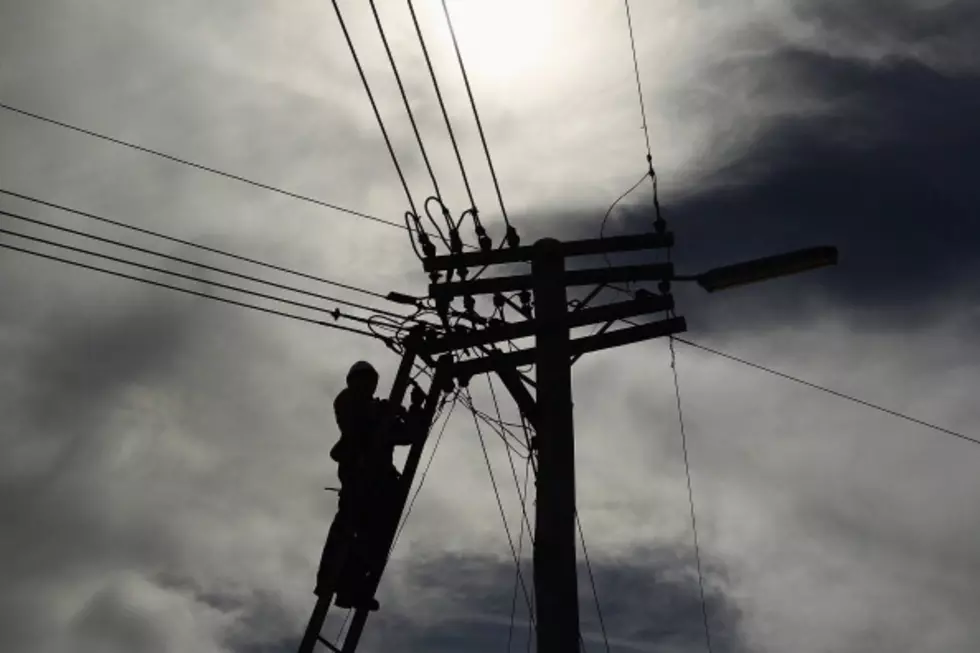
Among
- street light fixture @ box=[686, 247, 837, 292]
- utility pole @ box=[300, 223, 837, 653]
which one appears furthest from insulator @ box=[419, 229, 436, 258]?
street light fixture @ box=[686, 247, 837, 292]

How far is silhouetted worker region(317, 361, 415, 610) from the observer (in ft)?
37.7

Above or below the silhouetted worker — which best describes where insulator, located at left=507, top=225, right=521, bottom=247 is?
above

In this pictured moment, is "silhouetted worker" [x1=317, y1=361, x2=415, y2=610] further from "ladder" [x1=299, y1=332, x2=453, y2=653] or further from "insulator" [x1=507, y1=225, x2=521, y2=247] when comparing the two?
"insulator" [x1=507, y1=225, x2=521, y2=247]

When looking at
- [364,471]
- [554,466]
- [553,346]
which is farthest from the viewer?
[364,471]

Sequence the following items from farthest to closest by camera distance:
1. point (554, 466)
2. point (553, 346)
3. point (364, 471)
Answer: point (364, 471) < point (553, 346) < point (554, 466)

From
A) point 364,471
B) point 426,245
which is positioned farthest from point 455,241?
point 364,471

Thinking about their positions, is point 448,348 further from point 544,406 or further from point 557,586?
point 557,586

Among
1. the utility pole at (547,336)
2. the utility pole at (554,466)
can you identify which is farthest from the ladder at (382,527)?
the utility pole at (554,466)

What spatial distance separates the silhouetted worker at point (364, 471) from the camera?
452 inches

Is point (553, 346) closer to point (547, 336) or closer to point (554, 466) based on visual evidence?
point (547, 336)

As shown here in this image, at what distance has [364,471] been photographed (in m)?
11.6

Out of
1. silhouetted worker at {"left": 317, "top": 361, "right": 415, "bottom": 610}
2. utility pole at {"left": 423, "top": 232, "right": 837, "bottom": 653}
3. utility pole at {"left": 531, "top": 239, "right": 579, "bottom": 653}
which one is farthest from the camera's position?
silhouetted worker at {"left": 317, "top": 361, "right": 415, "bottom": 610}

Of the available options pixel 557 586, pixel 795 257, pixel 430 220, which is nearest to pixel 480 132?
pixel 430 220

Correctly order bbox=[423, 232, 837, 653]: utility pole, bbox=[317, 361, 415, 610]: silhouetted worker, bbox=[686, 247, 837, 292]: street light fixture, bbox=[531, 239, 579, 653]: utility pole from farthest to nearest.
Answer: bbox=[317, 361, 415, 610]: silhouetted worker → bbox=[686, 247, 837, 292]: street light fixture → bbox=[423, 232, 837, 653]: utility pole → bbox=[531, 239, 579, 653]: utility pole
